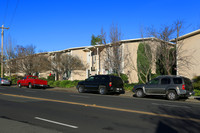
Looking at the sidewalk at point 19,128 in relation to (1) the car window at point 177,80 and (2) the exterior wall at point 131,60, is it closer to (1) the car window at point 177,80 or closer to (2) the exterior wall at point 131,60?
(1) the car window at point 177,80

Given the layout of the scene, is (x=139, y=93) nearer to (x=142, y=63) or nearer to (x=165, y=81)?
(x=165, y=81)

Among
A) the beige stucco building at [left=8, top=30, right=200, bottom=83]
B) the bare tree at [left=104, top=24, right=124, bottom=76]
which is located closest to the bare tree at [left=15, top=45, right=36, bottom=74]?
the beige stucco building at [left=8, top=30, right=200, bottom=83]

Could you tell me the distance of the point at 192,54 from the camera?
24.1 m

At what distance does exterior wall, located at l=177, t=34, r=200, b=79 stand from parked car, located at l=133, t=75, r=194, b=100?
7.49 meters

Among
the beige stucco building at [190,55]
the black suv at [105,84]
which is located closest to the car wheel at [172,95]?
the black suv at [105,84]

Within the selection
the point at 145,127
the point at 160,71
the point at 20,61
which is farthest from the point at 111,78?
the point at 20,61

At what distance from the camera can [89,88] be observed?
22234mm

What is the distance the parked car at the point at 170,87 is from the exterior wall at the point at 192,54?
7.49m

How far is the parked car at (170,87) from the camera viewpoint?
16141mm

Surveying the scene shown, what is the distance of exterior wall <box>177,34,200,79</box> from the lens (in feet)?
77.1

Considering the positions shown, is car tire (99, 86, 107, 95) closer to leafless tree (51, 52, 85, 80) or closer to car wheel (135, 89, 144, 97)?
car wheel (135, 89, 144, 97)

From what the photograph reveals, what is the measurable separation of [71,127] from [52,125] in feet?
2.38

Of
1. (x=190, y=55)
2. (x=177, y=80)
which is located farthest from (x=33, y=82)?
(x=190, y=55)

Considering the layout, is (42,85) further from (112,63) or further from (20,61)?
(20,61)
